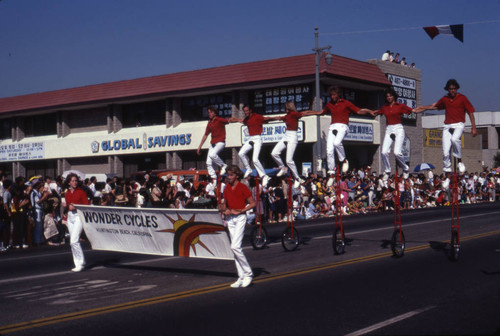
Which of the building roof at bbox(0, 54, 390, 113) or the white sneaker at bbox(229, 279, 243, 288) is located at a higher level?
the building roof at bbox(0, 54, 390, 113)

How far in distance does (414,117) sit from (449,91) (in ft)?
116

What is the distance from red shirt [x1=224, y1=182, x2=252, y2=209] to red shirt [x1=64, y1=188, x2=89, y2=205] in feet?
13.8

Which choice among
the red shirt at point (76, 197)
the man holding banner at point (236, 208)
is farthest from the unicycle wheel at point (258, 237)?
the man holding banner at point (236, 208)

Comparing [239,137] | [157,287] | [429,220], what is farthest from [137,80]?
[157,287]

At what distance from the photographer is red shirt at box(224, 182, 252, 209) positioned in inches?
435

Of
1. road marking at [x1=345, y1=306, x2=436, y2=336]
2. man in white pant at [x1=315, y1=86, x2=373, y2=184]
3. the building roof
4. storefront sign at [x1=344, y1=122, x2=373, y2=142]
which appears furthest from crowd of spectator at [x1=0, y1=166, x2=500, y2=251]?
the building roof

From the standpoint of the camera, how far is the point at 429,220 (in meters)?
24.1

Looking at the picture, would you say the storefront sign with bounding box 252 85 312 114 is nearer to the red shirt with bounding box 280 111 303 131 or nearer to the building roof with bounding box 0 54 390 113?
the building roof with bounding box 0 54 390 113

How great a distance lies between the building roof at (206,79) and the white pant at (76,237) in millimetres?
25466

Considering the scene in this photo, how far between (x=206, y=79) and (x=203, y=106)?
2604mm

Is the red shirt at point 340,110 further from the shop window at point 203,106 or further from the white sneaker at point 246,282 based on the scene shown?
the shop window at point 203,106

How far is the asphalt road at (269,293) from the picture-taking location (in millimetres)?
7930

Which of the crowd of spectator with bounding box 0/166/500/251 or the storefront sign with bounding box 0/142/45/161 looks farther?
the storefront sign with bounding box 0/142/45/161

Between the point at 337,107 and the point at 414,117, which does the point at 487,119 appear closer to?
the point at 414,117
